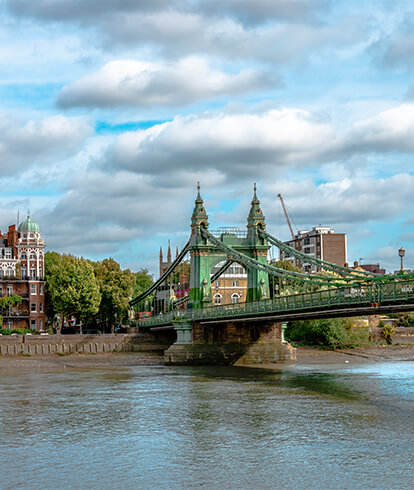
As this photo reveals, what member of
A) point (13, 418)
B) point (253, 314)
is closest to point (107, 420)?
point (13, 418)

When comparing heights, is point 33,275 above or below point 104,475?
above

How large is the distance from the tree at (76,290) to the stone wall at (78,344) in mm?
6963

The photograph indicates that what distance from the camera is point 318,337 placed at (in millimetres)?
87125

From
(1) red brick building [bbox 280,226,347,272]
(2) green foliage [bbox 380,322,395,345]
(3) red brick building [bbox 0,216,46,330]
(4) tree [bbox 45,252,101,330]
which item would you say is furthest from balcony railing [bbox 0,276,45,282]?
(1) red brick building [bbox 280,226,347,272]

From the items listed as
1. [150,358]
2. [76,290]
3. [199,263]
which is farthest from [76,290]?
[199,263]

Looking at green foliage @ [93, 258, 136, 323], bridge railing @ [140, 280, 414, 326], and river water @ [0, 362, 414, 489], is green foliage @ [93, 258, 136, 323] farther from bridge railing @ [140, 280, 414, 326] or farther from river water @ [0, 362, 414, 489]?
river water @ [0, 362, 414, 489]

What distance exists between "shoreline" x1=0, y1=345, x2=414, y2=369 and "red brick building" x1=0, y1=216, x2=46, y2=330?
72.1 feet

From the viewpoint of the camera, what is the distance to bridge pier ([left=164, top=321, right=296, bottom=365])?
70688mm

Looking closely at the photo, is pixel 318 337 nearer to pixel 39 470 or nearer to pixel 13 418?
pixel 13 418

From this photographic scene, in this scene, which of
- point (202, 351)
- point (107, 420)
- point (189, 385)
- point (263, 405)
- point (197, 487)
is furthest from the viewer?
point (202, 351)

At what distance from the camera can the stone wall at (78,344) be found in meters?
75.1

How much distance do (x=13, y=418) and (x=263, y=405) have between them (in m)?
12.7

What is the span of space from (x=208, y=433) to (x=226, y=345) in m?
39.0

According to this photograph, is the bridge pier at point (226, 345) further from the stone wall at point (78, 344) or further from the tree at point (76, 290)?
the tree at point (76, 290)
